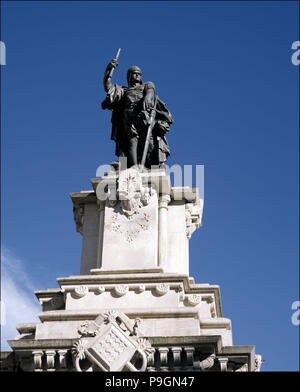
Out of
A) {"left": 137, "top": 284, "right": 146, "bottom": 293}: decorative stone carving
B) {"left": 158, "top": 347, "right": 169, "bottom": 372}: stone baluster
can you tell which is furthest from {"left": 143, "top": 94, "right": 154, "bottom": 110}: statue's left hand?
{"left": 158, "top": 347, "right": 169, "bottom": 372}: stone baluster

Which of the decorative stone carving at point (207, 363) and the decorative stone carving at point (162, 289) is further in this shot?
the decorative stone carving at point (162, 289)

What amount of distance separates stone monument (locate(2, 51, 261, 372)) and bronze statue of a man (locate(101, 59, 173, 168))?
0.03 meters

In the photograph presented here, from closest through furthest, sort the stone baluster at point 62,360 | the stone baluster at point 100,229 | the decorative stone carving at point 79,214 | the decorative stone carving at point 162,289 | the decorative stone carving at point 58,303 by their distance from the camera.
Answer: the stone baluster at point 62,360, the decorative stone carving at point 162,289, the decorative stone carving at point 58,303, the stone baluster at point 100,229, the decorative stone carving at point 79,214

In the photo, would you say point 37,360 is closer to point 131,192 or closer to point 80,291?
point 80,291

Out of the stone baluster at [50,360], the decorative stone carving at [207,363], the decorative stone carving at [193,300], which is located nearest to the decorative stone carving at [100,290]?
the stone baluster at [50,360]

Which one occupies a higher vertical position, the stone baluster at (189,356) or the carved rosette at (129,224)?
the carved rosette at (129,224)

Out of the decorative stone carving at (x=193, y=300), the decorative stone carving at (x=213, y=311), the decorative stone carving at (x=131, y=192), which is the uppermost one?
the decorative stone carving at (x=131, y=192)

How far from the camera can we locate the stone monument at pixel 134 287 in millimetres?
→ 18719

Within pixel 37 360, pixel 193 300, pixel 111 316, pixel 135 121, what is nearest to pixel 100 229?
pixel 193 300

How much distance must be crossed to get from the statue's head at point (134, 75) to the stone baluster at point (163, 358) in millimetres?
9777

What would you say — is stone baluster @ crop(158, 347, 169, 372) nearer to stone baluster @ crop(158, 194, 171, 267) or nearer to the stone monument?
the stone monument

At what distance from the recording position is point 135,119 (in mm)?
24172

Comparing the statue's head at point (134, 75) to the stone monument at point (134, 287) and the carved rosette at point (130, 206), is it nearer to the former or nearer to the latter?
the stone monument at point (134, 287)
